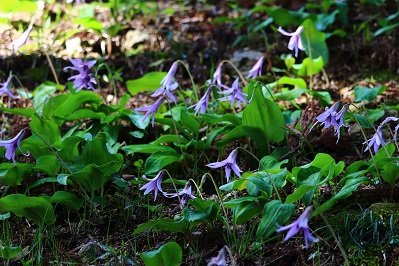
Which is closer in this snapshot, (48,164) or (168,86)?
(48,164)

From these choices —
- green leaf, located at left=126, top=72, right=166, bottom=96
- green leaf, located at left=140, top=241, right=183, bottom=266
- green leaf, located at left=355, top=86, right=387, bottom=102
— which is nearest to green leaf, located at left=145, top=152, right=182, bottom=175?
green leaf, located at left=140, top=241, right=183, bottom=266

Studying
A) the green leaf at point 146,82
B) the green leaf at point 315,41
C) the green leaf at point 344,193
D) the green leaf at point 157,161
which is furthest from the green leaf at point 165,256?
the green leaf at point 315,41

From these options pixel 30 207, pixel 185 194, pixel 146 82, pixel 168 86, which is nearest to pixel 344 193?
pixel 185 194

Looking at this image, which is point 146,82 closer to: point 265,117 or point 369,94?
point 265,117

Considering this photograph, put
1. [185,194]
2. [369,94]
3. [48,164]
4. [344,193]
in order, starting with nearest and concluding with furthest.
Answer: [344,193] < [185,194] < [48,164] < [369,94]

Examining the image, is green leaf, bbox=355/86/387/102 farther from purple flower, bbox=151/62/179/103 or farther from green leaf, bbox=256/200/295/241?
green leaf, bbox=256/200/295/241

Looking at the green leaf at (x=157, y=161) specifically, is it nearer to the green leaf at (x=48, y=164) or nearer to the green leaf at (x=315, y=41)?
the green leaf at (x=48, y=164)
